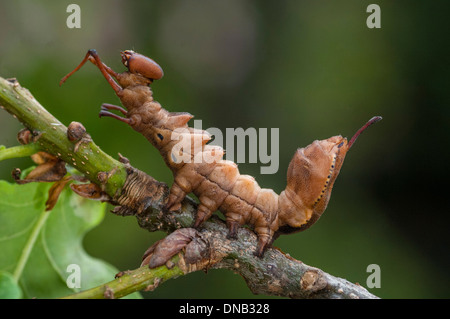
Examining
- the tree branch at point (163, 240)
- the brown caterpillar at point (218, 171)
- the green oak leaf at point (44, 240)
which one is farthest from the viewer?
the green oak leaf at point (44, 240)

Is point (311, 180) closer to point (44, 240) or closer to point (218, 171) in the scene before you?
point (218, 171)

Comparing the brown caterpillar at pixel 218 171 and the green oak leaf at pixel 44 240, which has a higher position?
the brown caterpillar at pixel 218 171

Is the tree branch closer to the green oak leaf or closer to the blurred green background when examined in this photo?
the green oak leaf

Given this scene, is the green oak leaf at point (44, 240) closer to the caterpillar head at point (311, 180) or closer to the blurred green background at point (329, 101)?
the caterpillar head at point (311, 180)

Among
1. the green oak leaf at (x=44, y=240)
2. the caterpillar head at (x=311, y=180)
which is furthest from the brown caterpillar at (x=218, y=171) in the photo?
the green oak leaf at (x=44, y=240)

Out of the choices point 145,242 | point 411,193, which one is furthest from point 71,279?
point 411,193

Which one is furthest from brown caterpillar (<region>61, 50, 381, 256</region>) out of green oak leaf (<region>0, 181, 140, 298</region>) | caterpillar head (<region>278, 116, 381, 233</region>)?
green oak leaf (<region>0, 181, 140, 298</region>)
